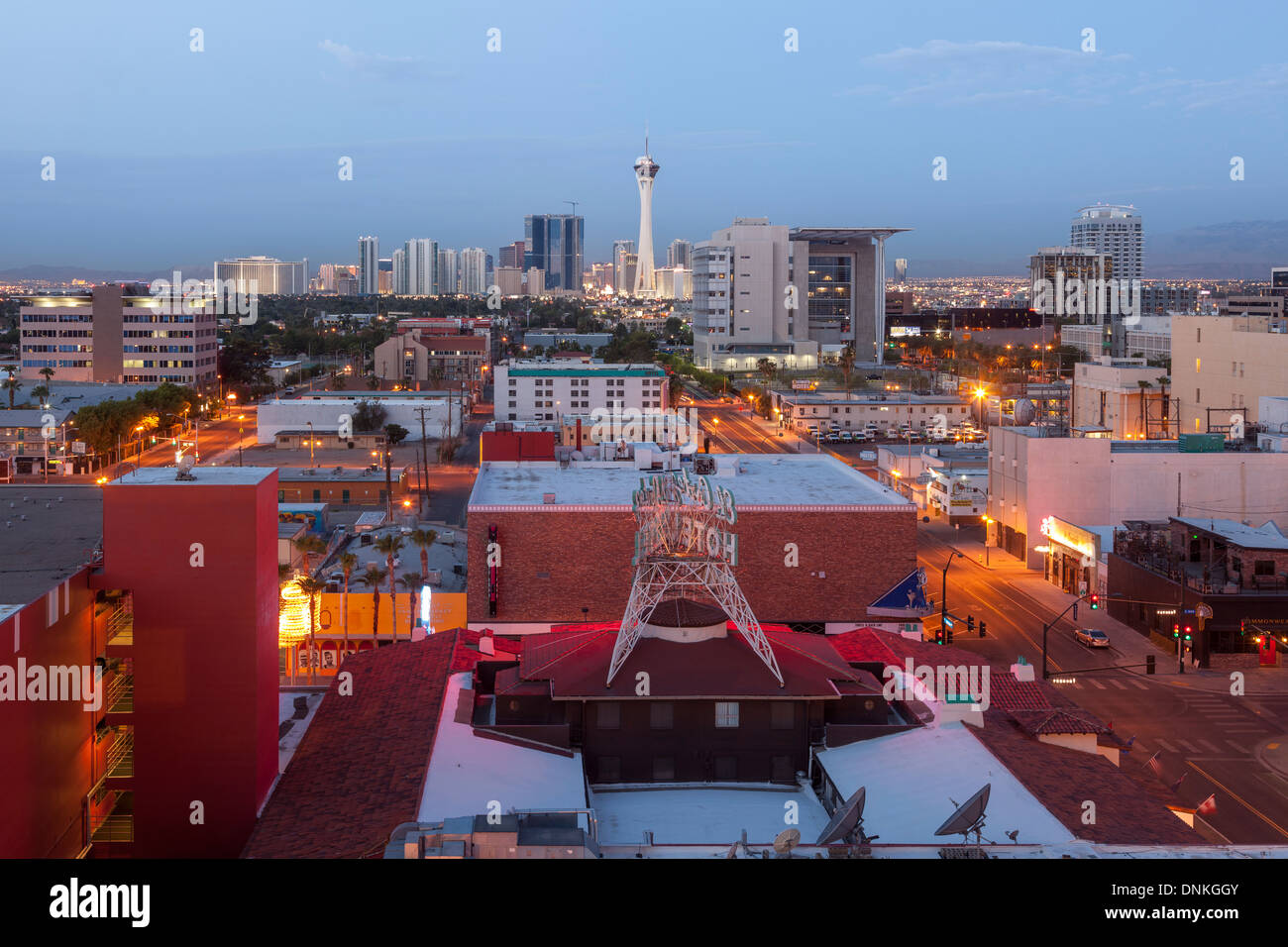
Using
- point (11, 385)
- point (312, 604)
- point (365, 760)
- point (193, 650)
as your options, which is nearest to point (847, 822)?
point (365, 760)

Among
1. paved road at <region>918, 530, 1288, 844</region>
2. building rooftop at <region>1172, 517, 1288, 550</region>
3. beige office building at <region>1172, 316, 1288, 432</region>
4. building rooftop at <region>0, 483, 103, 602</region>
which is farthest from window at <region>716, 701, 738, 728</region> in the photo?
beige office building at <region>1172, 316, 1288, 432</region>

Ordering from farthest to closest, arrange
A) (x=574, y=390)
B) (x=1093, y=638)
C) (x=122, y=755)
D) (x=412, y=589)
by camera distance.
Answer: (x=574, y=390)
(x=1093, y=638)
(x=412, y=589)
(x=122, y=755)

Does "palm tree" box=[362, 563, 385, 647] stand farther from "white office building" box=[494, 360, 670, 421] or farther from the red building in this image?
"white office building" box=[494, 360, 670, 421]

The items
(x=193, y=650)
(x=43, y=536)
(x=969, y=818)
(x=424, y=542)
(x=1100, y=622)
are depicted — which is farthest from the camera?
(x=1100, y=622)

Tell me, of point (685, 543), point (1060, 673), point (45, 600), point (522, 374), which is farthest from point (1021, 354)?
point (45, 600)

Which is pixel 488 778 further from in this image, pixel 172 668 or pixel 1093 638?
pixel 1093 638
